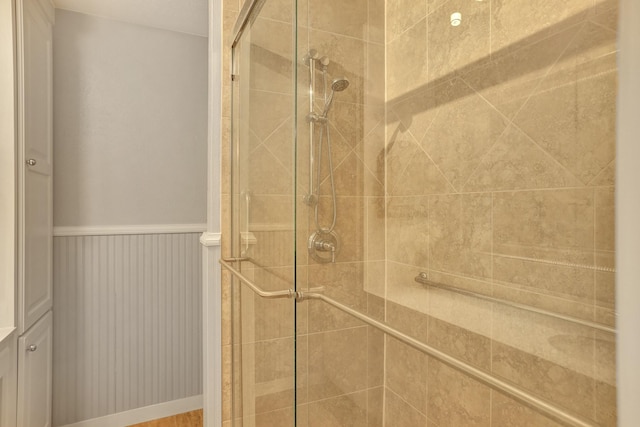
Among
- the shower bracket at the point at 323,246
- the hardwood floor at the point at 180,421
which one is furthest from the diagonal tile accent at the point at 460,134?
the hardwood floor at the point at 180,421

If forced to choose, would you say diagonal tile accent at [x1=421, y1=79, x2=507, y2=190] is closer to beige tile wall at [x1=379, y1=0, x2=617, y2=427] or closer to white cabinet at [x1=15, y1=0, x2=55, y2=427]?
beige tile wall at [x1=379, y1=0, x2=617, y2=427]

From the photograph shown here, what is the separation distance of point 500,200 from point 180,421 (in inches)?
90.2

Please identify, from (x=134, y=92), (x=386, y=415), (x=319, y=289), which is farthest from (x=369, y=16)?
(x=134, y=92)

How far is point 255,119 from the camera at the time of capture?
47.4 inches

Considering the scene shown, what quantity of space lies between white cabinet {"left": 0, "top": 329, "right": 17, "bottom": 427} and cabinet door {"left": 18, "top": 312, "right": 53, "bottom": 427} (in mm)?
39

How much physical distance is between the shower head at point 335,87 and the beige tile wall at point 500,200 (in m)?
0.11

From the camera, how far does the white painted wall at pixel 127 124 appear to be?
6.46 ft

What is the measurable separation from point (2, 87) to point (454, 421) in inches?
73.1

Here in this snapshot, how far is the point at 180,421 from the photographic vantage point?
6.95 feet

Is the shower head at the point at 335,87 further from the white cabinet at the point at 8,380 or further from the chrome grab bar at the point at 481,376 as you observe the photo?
the white cabinet at the point at 8,380

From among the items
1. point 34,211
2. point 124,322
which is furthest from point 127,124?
point 124,322

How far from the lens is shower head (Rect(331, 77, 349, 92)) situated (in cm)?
76

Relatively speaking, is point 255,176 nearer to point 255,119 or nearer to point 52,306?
point 255,119
